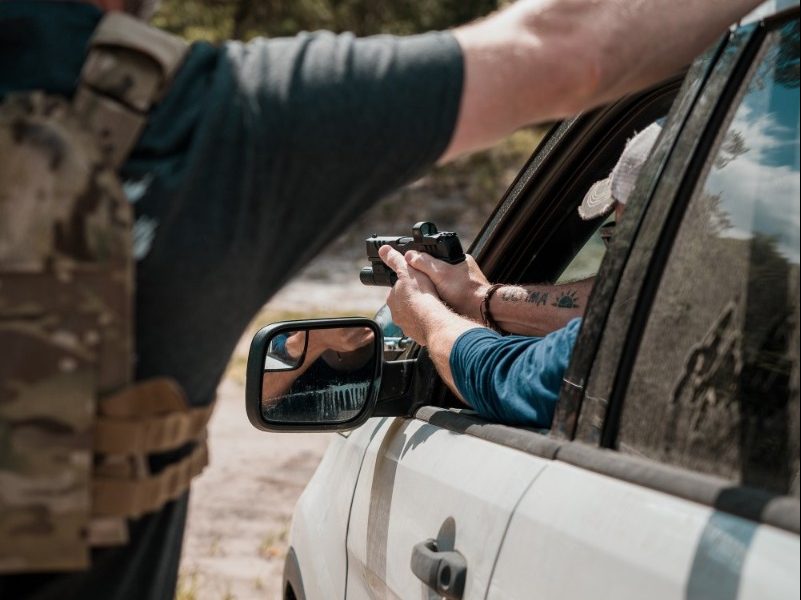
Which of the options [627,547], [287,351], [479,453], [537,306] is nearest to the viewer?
[627,547]

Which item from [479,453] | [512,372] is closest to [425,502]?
[479,453]

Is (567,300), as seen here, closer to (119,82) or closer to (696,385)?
(696,385)

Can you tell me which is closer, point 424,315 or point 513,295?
point 424,315

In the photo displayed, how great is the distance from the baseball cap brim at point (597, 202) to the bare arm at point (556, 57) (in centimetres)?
94

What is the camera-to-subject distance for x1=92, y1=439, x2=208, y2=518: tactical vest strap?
1.38 meters

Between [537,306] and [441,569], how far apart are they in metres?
0.92

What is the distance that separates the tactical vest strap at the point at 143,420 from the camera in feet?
4.50

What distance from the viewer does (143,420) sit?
4.52 feet

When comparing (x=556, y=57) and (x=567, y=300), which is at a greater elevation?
(x=556, y=57)

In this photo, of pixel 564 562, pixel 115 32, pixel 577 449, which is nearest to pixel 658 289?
pixel 577 449

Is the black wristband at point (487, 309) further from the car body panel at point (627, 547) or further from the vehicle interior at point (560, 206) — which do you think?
the car body panel at point (627, 547)

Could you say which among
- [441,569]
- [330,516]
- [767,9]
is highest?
[767,9]

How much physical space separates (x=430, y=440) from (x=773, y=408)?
966mm

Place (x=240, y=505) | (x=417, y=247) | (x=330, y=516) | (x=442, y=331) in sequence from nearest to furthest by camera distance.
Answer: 1. (x=442, y=331)
2. (x=330, y=516)
3. (x=417, y=247)
4. (x=240, y=505)
